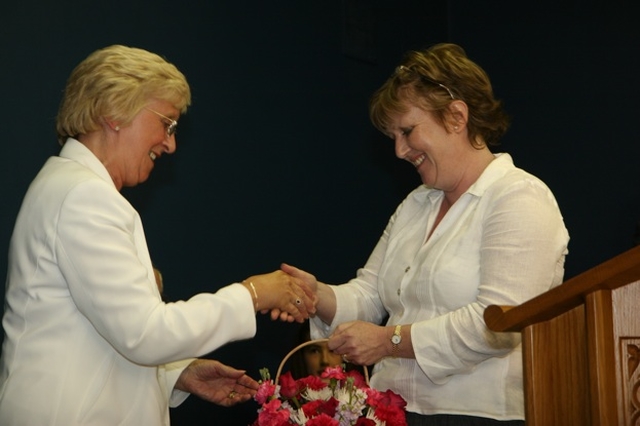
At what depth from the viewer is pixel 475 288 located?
2.56 meters

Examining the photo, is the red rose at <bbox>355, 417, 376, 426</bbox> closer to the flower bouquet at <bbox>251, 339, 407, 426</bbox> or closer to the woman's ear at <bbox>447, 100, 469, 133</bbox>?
the flower bouquet at <bbox>251, 339, 407, 426</bbox>

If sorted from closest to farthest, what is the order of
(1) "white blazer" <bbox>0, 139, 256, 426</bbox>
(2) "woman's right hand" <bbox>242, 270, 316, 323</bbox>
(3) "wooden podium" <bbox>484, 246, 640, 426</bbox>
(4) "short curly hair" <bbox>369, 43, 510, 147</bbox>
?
(3) "wooden podium" <bbox>484, 246, 640, 426</bbox> < (1) "white blazer" <bbox>0, 139, 256, 426</bbox> < (2) "woman's right hand" <bbox>242, 270, 316, 323</bbox> < (4) "short curly hair" <bbox>369, 43, 510, 147</bbox>

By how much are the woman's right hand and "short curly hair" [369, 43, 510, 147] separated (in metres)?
0.60

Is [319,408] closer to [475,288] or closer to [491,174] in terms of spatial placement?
[475,288]

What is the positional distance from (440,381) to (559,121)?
3074mm

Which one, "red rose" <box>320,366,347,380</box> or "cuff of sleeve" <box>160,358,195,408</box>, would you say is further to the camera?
"cuff of sleeve" <box>160,358,195,408</box>

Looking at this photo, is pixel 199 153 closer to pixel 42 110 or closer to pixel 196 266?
pixel 196 266

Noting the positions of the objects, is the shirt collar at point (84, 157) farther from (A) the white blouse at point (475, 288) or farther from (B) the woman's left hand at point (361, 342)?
(A) the white blouse at point (475, 288)

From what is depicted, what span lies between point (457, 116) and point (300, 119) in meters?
1.71

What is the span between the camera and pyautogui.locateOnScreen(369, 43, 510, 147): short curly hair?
2764mm

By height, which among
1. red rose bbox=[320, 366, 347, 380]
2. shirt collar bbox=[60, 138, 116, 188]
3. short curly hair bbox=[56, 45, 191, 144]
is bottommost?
red rose bbox=[320, 366, 347, 380]

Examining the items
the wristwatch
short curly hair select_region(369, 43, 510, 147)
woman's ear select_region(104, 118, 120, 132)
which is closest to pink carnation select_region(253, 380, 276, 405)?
the wristwatch

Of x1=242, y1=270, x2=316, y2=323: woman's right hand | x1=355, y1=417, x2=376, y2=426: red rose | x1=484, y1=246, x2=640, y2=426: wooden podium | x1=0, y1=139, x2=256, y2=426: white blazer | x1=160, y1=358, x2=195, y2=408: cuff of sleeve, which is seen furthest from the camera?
x1=160, y1=358, x2=195, y2=408: cuff of sleeve

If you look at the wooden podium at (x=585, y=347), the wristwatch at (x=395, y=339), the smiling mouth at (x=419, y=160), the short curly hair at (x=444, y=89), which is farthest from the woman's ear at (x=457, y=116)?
the wooden podium at (x=585, y=347)
